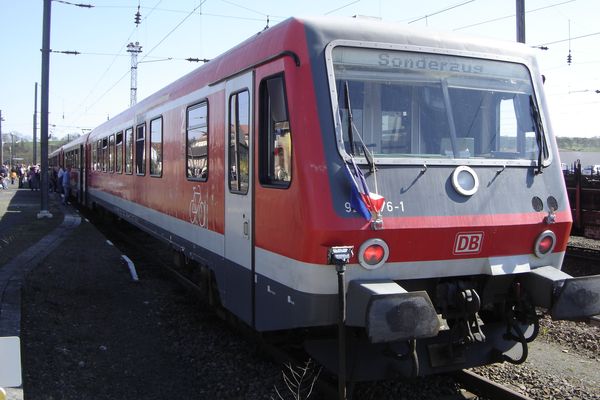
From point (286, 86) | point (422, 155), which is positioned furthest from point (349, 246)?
point (286, 86)

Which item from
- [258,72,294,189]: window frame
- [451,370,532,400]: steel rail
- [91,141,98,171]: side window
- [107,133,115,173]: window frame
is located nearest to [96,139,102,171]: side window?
[91,141,98,171]: side window

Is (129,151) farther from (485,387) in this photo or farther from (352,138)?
(485,387)

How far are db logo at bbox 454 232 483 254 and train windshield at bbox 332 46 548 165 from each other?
0.60 metres

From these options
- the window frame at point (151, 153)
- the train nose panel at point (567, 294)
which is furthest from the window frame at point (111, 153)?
the train nose panel at point (567, 294)

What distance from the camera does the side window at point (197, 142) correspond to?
6.62m

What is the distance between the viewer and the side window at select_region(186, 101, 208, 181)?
6.62 m

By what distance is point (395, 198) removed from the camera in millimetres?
4410

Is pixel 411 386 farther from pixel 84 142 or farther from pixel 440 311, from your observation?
pixel 84 142

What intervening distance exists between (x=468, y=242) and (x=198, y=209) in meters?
3.39

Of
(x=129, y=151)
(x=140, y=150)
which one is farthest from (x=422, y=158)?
(x=129, y=151)

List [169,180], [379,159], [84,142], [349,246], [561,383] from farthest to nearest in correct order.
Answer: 1. [84,142]
2. [169,180]
3. [561,383]
4. [379,159]
5. [349,246]

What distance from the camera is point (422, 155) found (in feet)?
15.3

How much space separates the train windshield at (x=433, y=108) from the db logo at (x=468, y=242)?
60 centimetres

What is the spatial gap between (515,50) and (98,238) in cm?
1117
